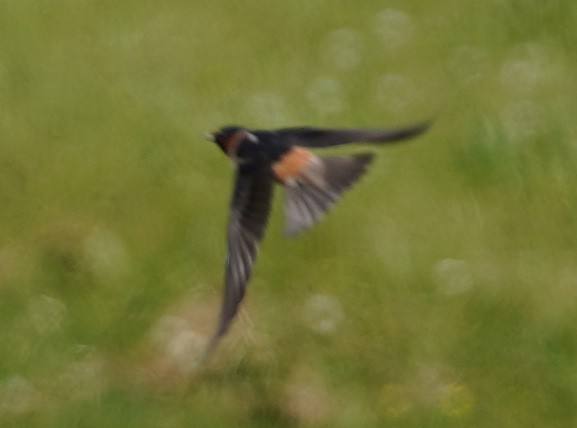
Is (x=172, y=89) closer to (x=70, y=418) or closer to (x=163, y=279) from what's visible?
(x=163, y=279)

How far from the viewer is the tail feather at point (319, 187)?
330 centimetres

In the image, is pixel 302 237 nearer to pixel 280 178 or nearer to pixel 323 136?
pixel 323 136

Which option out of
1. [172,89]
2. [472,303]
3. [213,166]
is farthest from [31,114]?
[472,303]

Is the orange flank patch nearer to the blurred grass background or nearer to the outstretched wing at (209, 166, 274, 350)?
the outstretched wing at (209, 166, 274, 350)

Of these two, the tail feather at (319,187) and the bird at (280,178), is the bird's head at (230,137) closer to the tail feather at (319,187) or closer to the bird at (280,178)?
the bird at (280,178)

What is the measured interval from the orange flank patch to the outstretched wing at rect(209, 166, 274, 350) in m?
0.04

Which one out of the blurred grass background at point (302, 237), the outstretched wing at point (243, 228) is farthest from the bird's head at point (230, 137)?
the blurred grass background at point (302, 237)

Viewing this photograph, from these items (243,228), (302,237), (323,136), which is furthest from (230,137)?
(302,237)

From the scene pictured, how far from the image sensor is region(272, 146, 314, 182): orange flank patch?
350cm

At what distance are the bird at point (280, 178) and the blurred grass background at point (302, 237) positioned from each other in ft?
1.46

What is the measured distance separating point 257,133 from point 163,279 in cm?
84

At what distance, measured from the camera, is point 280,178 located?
3518 millimetres

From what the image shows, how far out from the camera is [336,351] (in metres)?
4.03

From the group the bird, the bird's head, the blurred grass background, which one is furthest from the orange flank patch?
the blurred grass background
